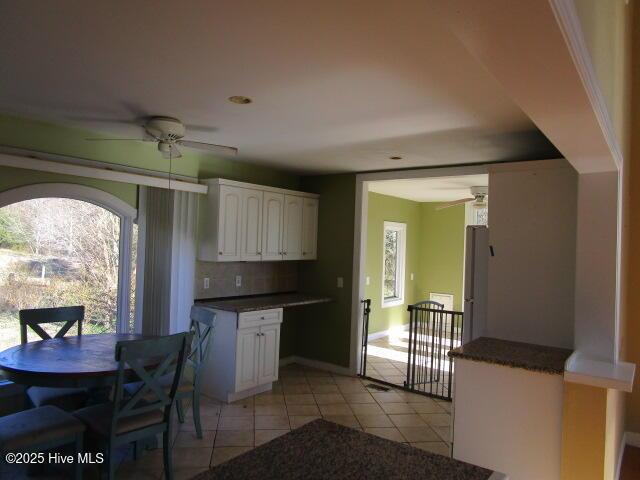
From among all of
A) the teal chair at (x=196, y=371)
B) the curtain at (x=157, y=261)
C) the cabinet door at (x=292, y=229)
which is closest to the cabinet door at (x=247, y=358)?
the teal chair at (x=196, y=371)

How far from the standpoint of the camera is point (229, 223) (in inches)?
181

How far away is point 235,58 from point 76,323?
110 inches

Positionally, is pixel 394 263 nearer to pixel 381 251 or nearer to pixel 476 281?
pixel 381 251

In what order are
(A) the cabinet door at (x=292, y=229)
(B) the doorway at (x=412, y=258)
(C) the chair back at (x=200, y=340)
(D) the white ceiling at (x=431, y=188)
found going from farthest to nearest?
(B) the doorway at (x=412, y=258) → (D) the white ceiling at (x=431, y=188) → (A) the cabinet door at (x=292, y=229) → (C) the chair back at (x=200, y=340)

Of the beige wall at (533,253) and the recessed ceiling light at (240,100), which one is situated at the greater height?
the recessed ceiling light at (240,100)

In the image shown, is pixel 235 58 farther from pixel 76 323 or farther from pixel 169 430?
pixel 76 323

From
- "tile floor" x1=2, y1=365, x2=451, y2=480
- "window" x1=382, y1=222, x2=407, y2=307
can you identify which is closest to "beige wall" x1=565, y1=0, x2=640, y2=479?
"tile floor" x1=2, y1=365, x2=451, y2=480

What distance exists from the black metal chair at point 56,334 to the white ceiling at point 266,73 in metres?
1.47

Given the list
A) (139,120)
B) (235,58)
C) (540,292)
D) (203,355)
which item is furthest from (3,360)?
(540,292)

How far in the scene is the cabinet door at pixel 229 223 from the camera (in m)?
4.52

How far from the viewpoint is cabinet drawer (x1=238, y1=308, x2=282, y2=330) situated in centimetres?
429

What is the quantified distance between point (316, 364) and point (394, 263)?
3.09 m

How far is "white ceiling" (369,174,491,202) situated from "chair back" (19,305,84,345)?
11.6 feet

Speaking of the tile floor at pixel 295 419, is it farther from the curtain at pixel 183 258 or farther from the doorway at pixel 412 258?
the doorway at pixel 412 258
